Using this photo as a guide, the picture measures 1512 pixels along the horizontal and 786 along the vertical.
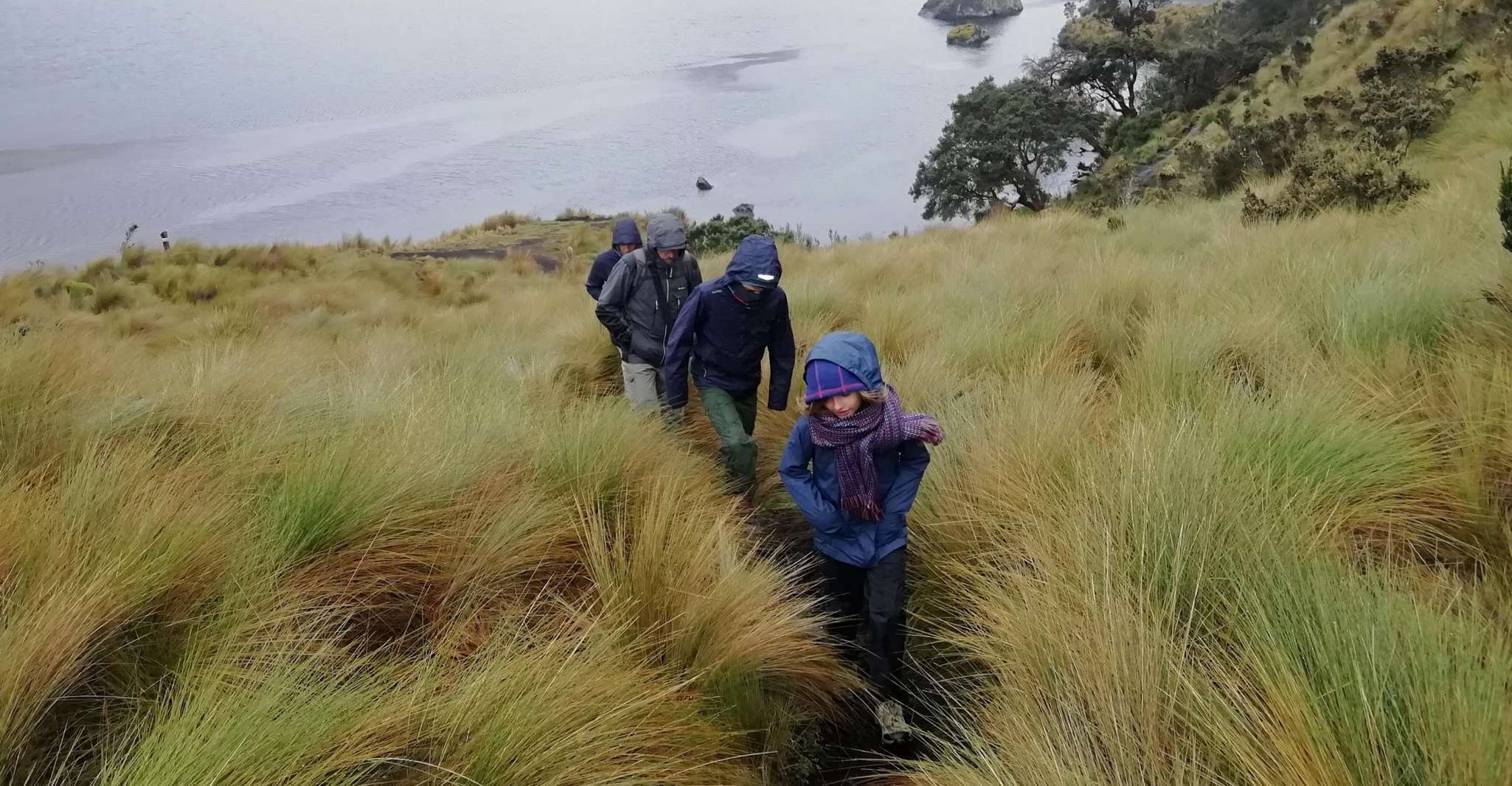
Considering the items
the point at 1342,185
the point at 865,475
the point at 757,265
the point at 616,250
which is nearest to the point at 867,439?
the point at 865,475

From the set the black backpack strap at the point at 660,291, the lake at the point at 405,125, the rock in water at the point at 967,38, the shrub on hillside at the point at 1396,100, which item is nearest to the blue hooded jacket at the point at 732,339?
the black backpack strap at the point at 660,291

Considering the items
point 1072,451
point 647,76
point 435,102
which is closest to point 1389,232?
point 1072,451

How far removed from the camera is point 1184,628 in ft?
6.73

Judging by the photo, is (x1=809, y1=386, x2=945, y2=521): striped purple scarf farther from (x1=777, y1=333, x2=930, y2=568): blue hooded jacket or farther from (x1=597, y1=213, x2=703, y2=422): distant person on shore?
(x1=597, y1=213, x2=703, y2=422): distant person on shore

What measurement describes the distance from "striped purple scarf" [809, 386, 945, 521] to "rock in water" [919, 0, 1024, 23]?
423 ft

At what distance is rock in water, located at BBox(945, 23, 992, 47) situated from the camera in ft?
299

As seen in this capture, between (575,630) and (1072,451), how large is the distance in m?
2.08

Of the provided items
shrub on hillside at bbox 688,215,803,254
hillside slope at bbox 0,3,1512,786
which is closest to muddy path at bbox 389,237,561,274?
shrub on hillside at bbox 688,215,803,254

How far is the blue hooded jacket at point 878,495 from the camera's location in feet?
9.80

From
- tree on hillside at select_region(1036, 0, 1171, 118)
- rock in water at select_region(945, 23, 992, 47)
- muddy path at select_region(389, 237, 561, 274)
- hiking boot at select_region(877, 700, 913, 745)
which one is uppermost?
rock in water at select_region(945, 23, 992, 47)

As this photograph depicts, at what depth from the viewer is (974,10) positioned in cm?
11819

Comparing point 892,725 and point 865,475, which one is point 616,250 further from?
point 892,725

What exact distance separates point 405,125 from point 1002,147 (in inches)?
1642

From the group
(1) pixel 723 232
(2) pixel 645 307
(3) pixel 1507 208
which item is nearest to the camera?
(3) pixel 1507 208
